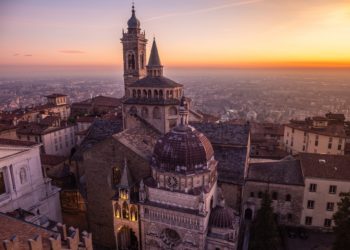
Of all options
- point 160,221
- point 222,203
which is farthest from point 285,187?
point 160,221

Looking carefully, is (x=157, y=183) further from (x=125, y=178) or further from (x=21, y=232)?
(x=21, y=232)

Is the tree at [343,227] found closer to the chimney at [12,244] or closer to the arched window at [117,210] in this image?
the arched window at [117,210]

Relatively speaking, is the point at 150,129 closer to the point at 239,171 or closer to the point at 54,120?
the point at 239,171

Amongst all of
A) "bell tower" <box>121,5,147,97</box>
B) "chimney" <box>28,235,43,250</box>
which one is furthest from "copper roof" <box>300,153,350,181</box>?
"bell tower" <box>121,5,147,97</box>

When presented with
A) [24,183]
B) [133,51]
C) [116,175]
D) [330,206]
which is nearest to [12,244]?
[116,175]

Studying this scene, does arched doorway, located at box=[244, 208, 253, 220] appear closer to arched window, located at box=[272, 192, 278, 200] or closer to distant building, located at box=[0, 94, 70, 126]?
arched window, located at box=[272, 192, 278, 200]

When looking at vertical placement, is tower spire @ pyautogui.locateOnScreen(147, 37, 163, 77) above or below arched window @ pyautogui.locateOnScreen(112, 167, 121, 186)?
above
